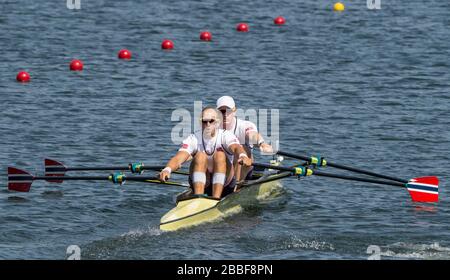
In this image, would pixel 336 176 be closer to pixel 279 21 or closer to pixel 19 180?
pixel 19 180

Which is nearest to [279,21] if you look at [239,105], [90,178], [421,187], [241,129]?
[239,105]

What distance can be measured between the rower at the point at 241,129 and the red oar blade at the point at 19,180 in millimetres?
4703

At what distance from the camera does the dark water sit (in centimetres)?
2248

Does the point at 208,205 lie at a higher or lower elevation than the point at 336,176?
lower

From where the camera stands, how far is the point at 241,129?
25.4 m

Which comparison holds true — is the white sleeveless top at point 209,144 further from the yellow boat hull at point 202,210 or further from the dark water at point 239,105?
the dark water at point 239,105

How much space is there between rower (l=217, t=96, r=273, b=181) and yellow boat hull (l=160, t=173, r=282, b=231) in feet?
2.54

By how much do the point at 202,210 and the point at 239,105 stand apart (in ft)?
44.4

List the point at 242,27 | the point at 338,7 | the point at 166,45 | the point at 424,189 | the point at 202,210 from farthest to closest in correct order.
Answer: the point at 338,7 < the point at 242,27 < the point at 166,45 < the point at 424,189 < the point at 202,210

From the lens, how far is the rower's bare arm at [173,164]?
22.7 meters

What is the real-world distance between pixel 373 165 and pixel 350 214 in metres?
4.62

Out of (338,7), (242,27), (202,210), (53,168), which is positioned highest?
(338,7)

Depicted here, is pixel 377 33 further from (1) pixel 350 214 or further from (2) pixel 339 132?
(1) pixel 350 214
